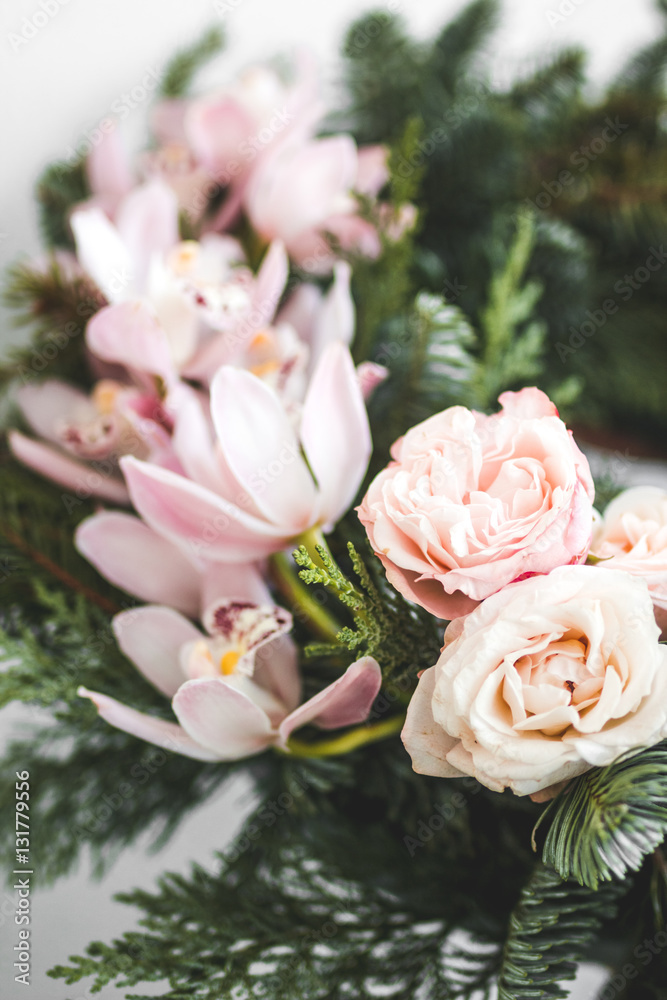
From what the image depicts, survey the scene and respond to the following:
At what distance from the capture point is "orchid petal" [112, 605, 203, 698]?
34 centimetres

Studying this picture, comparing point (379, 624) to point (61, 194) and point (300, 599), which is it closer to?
point (300, 599)

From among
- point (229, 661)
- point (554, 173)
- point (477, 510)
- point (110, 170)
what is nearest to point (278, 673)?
point (229, 661)

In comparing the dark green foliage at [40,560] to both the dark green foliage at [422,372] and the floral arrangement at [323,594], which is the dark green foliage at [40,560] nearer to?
the floral arrangement at [323,594]

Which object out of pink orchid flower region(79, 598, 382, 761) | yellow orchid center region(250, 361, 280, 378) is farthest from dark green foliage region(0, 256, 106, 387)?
pink orchid flower region(79, 598, 382, 761)

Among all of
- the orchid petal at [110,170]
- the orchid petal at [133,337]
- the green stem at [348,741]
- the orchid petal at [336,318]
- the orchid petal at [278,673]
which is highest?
the orchid petal at [110,170]

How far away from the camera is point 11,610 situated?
0.43 meters

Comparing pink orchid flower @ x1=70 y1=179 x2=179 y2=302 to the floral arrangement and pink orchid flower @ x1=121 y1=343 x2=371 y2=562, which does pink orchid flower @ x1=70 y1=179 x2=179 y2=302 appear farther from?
pink orchid flower @ x1=121 y1=343 x2=371 y2=562

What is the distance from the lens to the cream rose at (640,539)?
26 cm

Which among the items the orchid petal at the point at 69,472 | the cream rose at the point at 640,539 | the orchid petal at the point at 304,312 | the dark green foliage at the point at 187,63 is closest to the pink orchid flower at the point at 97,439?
the orchid petal at the point at 69,472

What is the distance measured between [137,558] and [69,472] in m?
0.09

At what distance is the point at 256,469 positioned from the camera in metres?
0.32

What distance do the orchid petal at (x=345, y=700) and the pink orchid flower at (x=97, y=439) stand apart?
16 cm

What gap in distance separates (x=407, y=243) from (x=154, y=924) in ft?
1.23

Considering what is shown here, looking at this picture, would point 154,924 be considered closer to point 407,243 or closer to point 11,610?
point 11,610
